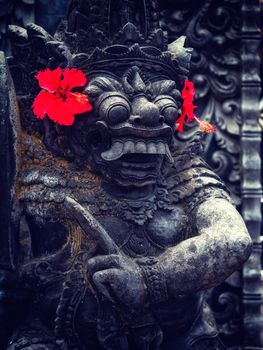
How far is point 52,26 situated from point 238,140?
136cm

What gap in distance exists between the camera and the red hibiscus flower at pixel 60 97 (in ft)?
9.88

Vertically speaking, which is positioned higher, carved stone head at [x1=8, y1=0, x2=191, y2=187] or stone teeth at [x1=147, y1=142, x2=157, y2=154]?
carved stone head at [x1=8, y1=0, x2=191, y2=187]

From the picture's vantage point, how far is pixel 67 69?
10.0 ft

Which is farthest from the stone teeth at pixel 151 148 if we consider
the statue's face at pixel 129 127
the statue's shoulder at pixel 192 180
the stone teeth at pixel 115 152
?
the statue's shoulder at pixel 192 180

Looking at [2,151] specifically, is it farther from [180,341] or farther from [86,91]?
[180,341]

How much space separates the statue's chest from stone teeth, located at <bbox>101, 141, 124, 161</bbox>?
28cm

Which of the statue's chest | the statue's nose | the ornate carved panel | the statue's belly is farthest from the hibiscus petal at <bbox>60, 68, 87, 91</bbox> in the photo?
the ornate carved panel

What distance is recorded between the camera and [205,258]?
9.48 feet

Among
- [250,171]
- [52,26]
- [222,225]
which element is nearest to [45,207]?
[222,225]

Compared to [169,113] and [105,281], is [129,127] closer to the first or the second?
[169,113]

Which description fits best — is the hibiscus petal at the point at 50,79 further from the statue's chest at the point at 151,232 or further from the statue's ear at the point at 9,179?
the statue's chest at the point at 151,232

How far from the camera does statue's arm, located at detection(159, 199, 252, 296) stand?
2879 millimetres

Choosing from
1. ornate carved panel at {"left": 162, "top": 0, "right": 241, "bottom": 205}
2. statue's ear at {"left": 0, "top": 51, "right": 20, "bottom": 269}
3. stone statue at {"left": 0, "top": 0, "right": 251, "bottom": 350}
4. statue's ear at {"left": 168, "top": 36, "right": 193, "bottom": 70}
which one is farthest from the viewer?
ornate carved panel at {"left": 162, "top": 0, "right": 241, "bottom": 205}

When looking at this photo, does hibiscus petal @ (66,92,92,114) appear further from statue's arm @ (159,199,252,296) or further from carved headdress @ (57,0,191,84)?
statue's arm @ (159,199,252,296)
